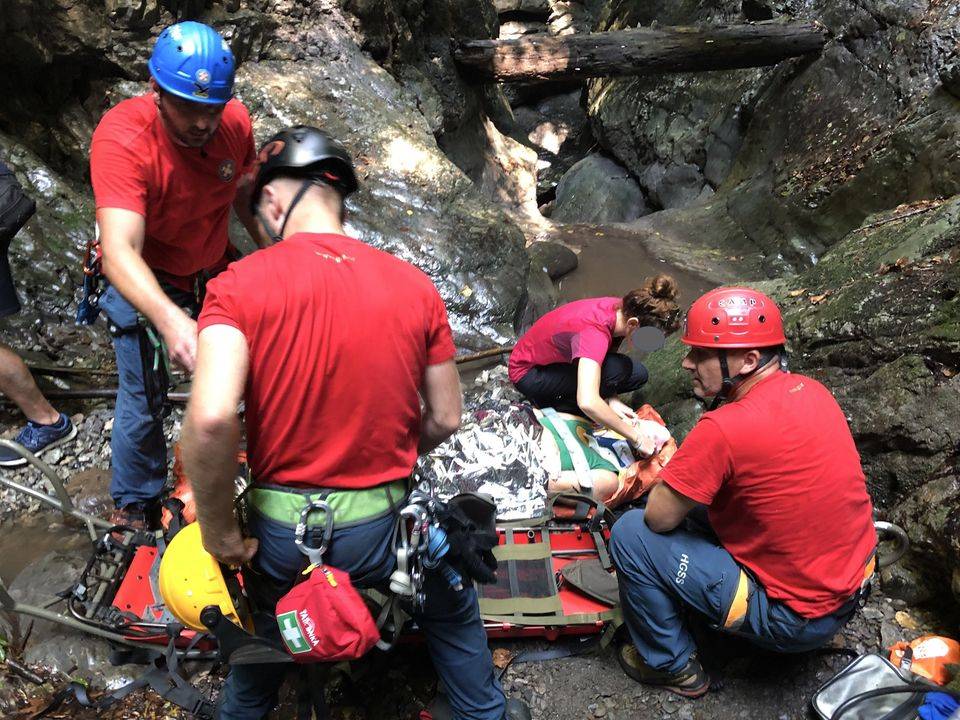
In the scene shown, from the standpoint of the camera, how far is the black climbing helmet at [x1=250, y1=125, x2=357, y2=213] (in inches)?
76.3

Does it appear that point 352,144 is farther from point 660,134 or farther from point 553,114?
point 553,114

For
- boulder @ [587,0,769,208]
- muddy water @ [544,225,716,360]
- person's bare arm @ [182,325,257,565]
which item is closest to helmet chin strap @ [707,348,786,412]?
person's bare arm @ [182,325,257,565]

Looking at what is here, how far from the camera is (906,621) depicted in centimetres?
305

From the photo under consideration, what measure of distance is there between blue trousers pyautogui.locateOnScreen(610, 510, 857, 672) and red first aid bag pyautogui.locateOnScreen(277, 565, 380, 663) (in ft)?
4.68

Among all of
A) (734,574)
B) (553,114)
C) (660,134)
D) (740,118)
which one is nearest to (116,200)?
(734,574)

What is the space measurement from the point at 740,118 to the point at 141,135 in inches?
412

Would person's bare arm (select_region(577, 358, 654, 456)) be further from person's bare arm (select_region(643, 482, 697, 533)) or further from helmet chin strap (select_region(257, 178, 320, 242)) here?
helmet chin strap (select_region(257, 178, 320, 242))

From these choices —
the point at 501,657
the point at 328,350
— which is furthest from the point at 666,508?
the point at 328,350

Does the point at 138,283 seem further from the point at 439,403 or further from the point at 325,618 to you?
the point at 325,618

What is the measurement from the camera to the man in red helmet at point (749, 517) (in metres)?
2.49

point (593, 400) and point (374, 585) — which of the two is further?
point (593, 400)

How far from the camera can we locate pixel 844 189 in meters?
7.89

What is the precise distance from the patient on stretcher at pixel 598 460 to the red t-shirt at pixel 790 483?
1287mm

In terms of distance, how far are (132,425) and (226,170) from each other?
1.39 meters
